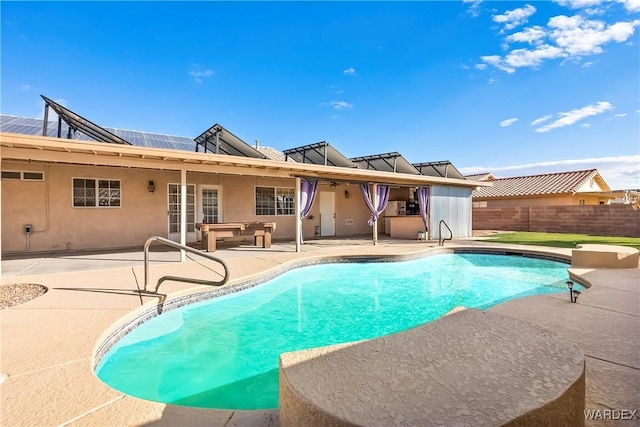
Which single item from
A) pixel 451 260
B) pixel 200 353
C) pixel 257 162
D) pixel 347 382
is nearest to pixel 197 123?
pixel 257 162

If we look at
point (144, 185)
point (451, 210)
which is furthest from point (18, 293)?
point (451, 210)

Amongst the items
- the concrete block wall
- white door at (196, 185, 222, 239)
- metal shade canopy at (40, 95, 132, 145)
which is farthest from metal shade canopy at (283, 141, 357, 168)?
the concrete block wall

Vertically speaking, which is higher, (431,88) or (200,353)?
(431,88)

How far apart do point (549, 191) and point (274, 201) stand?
16138mm

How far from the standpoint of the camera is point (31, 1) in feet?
25.3

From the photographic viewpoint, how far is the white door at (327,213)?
13.6 meters

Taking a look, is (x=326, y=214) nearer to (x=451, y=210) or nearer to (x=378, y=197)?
(x=378, y=197)

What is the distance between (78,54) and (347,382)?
14.0 meters

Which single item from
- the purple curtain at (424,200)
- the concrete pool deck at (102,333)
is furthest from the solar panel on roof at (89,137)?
the purple curtain at (424,200)

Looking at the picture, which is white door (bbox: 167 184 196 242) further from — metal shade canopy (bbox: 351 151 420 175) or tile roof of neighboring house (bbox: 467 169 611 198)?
tile roof of neighboring house (bbox: 467 169 611 198)

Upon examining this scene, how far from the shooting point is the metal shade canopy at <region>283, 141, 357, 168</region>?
35.5 feet

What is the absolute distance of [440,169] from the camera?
13773mm

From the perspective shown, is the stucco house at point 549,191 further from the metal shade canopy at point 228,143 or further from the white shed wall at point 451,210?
the metal shade canopy at point 228,143

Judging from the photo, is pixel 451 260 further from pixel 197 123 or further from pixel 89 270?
pixel 197 123
